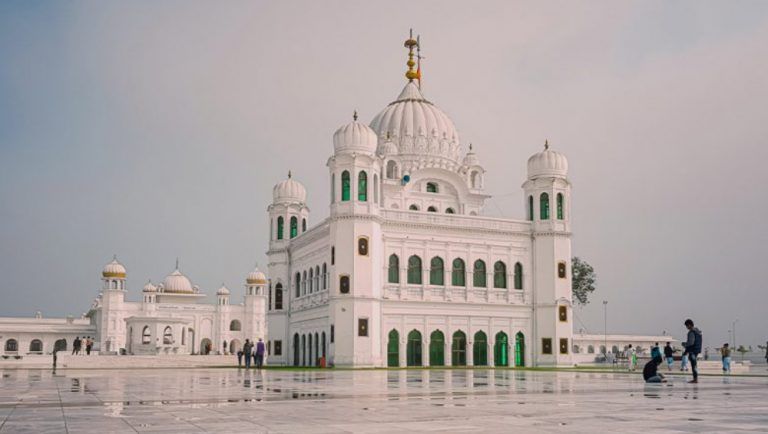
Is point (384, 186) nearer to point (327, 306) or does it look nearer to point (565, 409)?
point (327, 306)

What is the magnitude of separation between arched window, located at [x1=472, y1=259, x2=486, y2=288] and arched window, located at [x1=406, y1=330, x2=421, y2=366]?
4927mm

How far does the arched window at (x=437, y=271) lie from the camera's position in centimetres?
4753

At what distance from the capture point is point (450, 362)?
46.5 m

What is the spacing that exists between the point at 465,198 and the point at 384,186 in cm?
616

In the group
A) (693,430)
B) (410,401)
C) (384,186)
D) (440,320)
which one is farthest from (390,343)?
(693,430)

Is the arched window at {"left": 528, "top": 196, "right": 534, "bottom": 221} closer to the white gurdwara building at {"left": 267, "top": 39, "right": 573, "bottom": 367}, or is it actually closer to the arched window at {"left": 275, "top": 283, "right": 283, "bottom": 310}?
the white gurdwara building at {"left": 267, "top": 39, "right": 573, "bottom": 367}

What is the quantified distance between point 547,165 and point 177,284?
57.6 m

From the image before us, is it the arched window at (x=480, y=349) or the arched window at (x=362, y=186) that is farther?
the arched window at (x=480, y=349)

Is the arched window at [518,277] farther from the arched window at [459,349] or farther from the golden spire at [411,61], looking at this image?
the golden spire at [411,61]

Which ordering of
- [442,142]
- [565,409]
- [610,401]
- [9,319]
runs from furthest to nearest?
[9,319], [442,142], [610,401], [565,409]

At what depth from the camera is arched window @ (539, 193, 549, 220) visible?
165 feet

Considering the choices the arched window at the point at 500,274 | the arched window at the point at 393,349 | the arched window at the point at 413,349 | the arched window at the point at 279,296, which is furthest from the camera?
the arched window at the point at 279,296

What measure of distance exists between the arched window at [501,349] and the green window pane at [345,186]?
12.2m

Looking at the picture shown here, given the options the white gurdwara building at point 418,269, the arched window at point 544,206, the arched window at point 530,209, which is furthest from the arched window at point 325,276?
the arched window at point 544,206
